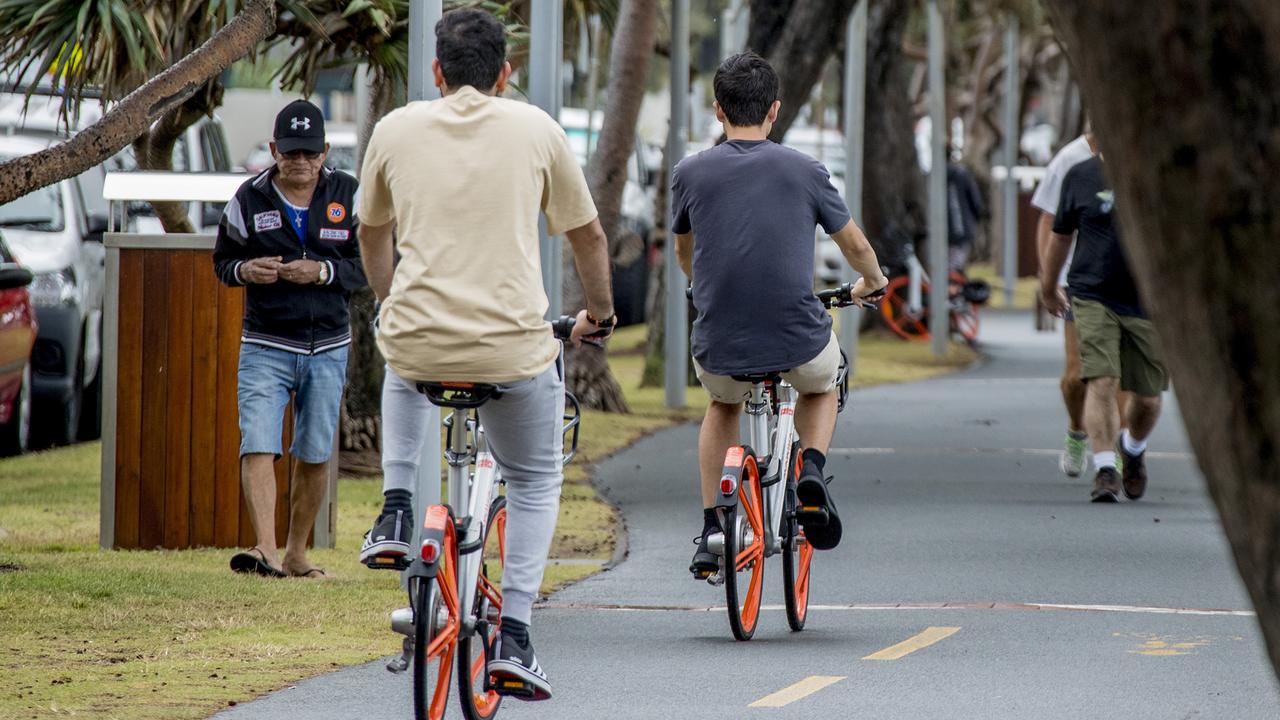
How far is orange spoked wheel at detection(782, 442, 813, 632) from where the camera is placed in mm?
7539

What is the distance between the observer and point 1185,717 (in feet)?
20.4

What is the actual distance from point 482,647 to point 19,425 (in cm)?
900

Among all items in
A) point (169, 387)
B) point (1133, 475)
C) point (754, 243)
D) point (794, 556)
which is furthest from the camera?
point (1133, 475)

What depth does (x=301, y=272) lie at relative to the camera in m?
8.55

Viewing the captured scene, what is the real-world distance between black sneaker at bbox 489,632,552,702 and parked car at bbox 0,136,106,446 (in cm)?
952

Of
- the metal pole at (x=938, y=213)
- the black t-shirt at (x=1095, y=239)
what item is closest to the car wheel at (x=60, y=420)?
the black t-shirt at (x=1095, y=239)

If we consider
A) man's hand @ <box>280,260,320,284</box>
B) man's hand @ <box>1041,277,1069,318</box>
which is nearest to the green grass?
man's hand @ <box>280,260,320,284</box>

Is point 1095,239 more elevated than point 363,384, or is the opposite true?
point 1095,239

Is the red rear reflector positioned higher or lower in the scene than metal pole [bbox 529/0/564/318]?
lower

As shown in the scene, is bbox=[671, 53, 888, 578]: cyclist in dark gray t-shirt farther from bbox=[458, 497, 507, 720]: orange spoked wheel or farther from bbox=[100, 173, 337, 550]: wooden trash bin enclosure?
bbox=[100, 173, 337, 550]: wooden trash bin enclosure

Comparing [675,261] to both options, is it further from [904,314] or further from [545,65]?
[904,314]

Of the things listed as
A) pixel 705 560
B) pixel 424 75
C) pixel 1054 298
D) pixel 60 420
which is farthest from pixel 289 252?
pixel 60 420

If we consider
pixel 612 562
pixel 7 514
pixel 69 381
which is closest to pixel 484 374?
pixel 612 562

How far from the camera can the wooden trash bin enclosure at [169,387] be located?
31.5ft
